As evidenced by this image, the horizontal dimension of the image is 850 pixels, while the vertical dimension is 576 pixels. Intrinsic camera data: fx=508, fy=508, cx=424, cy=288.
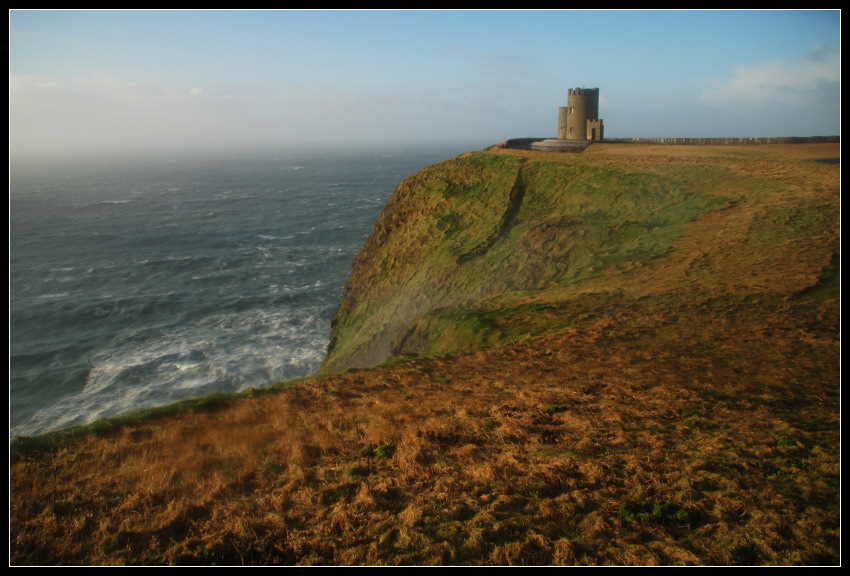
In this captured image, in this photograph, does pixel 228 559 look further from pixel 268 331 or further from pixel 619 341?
pixel 268 331

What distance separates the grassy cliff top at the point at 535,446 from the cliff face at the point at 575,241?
0.21 m

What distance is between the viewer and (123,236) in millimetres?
62750

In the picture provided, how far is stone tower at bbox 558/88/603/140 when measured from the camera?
1762 inches

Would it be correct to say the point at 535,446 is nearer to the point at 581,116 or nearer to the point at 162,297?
the point at 162,297

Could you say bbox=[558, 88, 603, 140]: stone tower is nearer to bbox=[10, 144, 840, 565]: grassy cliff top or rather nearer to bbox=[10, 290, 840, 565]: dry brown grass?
bbox=[10, 144, 840, 565]: grassy cliff top

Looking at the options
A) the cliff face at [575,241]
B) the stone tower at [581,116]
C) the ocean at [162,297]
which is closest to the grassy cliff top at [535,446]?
the cliff face at [575,241]

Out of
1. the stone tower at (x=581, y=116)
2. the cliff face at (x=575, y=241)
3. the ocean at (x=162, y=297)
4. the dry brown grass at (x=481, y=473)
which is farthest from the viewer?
the stone tower at (x=581, y=116)

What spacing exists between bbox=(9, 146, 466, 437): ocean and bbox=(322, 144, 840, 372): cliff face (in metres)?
6.72

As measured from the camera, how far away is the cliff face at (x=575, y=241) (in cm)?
1686

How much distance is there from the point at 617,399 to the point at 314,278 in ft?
125

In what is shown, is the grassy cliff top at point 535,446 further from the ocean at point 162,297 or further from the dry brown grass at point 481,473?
the ocean at point 162,297

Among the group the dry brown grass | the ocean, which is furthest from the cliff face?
the ocean

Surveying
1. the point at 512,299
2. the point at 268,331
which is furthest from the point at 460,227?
the point at 268,331

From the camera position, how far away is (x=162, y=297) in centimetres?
4138
